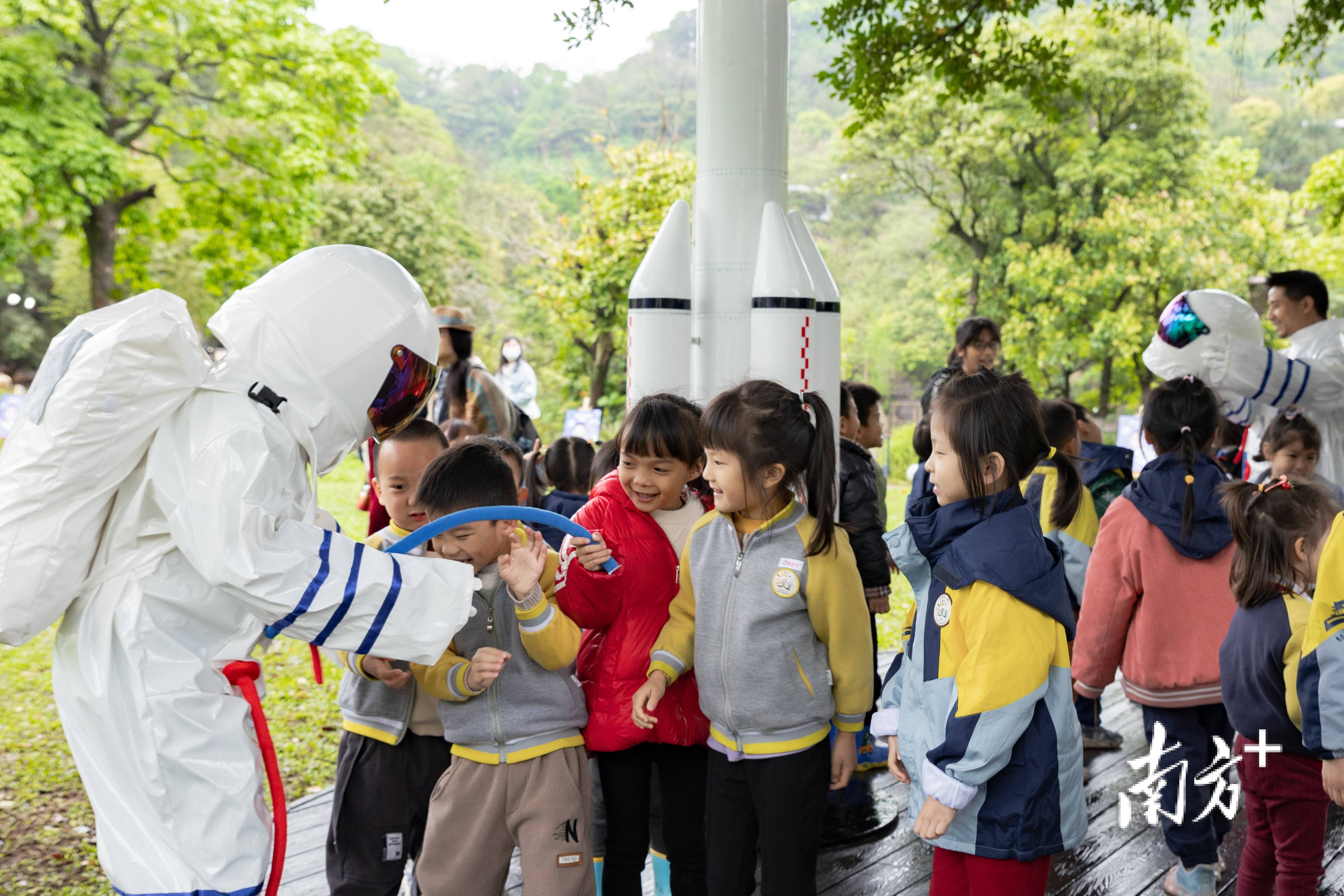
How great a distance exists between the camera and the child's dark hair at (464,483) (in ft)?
9.20

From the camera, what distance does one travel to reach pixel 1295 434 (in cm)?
486

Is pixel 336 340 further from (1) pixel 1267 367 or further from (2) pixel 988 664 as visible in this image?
(1) pixel 1267 367

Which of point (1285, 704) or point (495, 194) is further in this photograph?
point (495, 194)

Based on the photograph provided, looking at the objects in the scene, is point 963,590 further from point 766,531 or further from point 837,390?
point 837,390

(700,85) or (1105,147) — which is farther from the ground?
(1105,147)

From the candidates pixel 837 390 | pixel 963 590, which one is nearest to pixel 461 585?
pixel 963 590

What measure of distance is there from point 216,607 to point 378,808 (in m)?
1.00

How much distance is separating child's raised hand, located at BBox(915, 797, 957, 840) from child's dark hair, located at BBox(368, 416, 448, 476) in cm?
190

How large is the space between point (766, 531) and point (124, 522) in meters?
1.52

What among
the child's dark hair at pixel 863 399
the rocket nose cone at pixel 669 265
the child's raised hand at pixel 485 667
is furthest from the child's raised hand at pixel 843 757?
the child's dark hair at pixel 863 399

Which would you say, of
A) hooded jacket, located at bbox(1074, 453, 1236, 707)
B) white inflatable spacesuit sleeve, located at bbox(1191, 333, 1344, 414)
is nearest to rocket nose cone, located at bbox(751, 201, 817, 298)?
hooded jacket, located at bbox(1074, 453, 1236, 707)

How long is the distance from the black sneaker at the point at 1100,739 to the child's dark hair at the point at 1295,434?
1549 mm

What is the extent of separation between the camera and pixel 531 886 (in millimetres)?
2660

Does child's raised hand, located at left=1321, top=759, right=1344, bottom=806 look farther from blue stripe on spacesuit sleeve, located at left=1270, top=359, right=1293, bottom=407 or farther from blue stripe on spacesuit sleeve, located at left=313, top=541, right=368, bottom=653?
blue stripe on spacesuit sleeve, located at left=1270, top=359, right=1293, bottom=407
